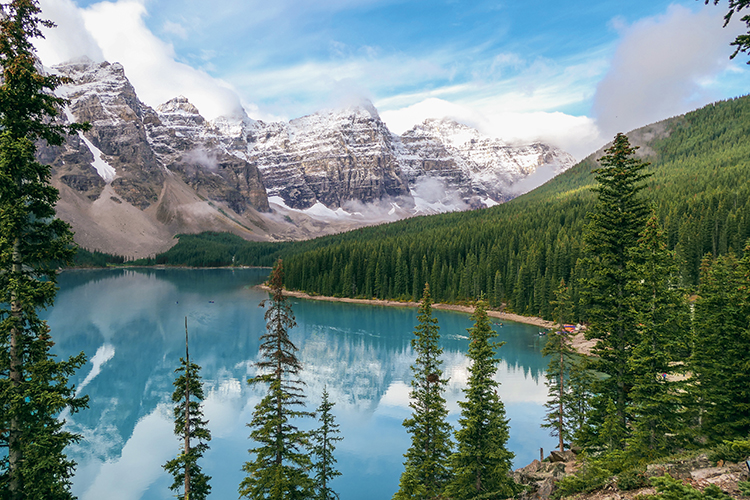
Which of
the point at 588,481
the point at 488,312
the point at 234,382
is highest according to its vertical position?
the point at 588,481

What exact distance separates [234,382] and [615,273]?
1936 inches

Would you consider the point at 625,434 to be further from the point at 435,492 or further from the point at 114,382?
the point at 114,382

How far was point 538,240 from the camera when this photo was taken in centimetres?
11112

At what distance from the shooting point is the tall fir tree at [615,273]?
1964cm

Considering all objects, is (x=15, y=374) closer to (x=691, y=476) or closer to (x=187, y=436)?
(x=187, y=436)

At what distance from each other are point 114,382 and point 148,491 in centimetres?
3170

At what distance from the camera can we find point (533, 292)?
97.9 metres

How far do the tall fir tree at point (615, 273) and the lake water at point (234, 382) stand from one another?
17062 millimetres

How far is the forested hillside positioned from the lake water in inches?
564

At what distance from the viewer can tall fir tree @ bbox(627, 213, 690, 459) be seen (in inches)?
667

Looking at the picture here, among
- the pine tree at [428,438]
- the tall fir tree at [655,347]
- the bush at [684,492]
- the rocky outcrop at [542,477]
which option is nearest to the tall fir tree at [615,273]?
the tall fir tree at [655,347]

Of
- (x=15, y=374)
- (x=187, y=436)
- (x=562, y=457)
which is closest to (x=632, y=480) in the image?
(x=562, y=457)

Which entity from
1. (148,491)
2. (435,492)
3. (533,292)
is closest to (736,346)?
(435,492)

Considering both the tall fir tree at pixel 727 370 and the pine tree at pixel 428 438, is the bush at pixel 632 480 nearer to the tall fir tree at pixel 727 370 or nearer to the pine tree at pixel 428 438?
the tall fir tree at pixel 727 370
